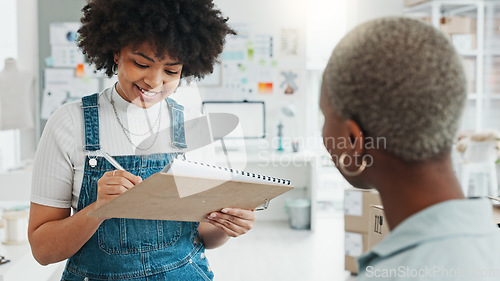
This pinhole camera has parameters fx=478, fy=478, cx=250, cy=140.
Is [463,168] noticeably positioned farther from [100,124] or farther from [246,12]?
[100,124]

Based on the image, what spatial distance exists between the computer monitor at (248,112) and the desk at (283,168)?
187mm

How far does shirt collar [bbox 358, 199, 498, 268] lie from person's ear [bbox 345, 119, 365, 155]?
12 centimetres

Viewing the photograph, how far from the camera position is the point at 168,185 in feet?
2.95

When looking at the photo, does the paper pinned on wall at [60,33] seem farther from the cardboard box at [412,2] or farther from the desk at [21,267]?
the cardboard box at [412,2]

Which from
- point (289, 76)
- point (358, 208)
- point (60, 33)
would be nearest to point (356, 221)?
point (358, 208)

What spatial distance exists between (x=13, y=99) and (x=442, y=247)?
10.9 ft

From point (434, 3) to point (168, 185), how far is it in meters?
3.68

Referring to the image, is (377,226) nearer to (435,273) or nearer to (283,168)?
(435,273)

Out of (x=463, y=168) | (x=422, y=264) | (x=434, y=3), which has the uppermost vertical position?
(x=434, y=3)

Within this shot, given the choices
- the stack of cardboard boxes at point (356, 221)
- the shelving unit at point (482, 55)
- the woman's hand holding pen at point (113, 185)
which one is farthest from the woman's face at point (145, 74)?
the shelving unit at point (482, 55)

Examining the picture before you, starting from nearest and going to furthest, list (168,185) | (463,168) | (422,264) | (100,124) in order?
1. (422,264)
2. (168,185)
3. (100,124)
4. (463,168)

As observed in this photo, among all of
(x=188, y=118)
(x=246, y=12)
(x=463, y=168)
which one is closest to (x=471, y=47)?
(x=463, y=168)

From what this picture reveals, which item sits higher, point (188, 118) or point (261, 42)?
point (261, 42)

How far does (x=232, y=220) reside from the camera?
114 cm
